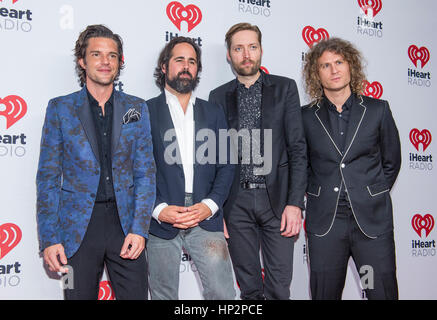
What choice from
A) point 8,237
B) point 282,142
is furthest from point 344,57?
point 8,237

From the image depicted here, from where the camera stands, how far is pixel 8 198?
9.90ft

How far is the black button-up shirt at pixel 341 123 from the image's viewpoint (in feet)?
9.96

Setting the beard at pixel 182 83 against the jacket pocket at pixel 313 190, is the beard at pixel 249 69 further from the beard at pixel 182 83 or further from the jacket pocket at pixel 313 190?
the jacket pocket at pixel 313 190

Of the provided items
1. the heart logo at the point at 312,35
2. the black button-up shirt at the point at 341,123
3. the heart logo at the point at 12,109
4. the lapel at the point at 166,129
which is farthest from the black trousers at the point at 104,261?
the heart logo at the point at 312,35

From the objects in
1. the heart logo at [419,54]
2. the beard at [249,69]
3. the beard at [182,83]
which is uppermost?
the heart logo at [419,54]

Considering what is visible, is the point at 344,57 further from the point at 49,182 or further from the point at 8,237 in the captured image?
the point at 8,237

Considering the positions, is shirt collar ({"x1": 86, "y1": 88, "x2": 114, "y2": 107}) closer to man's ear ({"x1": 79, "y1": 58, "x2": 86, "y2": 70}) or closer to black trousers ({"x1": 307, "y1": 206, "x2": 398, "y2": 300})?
man's ear ({"x1": 79, "y1": 58, "x2": 86, "y2": 70})

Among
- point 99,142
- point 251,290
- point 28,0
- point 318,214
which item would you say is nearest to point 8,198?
point 99,142

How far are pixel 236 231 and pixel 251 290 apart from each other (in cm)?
48

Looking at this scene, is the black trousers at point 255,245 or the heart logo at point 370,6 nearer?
the black trousers at point 255,245

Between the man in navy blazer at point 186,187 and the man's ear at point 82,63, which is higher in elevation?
the man's ear at point 82,63

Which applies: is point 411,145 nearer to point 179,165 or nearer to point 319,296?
point 319,296

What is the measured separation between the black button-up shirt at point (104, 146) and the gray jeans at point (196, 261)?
1.58 ft

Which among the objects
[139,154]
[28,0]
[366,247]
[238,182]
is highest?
[28,0]
